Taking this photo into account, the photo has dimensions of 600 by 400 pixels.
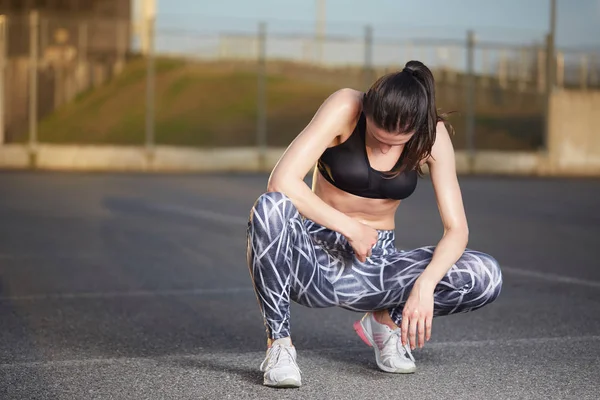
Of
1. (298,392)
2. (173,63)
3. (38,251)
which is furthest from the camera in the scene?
(173,63)

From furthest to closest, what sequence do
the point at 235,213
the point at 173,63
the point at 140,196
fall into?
the point at 173,63, the point at 140,196, the point at 235,213

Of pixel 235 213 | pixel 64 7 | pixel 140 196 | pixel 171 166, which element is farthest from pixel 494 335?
pixel 64 7

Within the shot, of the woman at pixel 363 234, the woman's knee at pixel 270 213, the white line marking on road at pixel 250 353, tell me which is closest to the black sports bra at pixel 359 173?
the woman at pixel 363 234

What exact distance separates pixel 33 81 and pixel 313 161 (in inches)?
830

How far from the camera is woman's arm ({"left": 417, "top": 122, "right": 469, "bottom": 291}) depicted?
14.2 feet

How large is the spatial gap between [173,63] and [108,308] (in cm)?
2350

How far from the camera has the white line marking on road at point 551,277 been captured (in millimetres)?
7811

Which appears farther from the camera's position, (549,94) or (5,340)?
(549,94)

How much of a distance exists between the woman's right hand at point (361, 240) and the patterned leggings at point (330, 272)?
0.54ft

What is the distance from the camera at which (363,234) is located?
4348mm

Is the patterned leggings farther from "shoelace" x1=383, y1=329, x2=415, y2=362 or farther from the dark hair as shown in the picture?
the dark hair

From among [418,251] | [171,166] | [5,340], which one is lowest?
[171,166]

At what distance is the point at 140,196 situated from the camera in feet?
52.5

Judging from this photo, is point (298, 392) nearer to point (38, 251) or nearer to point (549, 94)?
point (38, 251)
